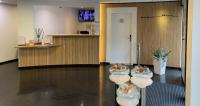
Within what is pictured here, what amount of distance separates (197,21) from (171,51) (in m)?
7.56

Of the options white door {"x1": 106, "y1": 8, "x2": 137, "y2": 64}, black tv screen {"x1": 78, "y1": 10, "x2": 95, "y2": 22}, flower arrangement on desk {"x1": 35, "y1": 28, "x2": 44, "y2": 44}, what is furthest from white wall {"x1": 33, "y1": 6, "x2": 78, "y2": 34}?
white door {"x1": 106, "y1": 8, "x2": 137, "y2": 64}

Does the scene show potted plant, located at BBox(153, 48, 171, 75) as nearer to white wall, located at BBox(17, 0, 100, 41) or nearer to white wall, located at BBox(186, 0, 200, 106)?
white wall, located at BBox(17, 0, 100, 41)

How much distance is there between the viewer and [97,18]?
10094mm

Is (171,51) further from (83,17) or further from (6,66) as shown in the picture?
(6,66)

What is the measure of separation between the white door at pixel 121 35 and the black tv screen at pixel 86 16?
0.93 metres

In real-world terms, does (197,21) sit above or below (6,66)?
above

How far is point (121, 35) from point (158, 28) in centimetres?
158

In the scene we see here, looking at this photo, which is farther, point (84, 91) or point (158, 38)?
point (158, 38)

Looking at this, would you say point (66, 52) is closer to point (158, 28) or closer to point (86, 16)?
point (86, 16)

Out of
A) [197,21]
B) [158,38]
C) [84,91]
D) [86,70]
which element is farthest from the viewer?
[158,38]

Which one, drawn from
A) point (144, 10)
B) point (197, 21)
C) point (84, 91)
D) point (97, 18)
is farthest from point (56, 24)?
point (197, 21)

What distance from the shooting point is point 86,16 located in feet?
36.3

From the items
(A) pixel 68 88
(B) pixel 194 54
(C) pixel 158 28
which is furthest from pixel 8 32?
(B) pixel 194 54

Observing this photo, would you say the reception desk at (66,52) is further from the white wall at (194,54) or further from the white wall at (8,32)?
the white wall at (194,54)
